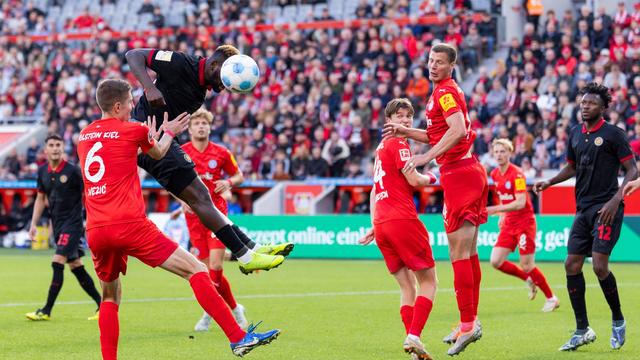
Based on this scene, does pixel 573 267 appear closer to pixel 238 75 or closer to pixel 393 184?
pixel 393 184

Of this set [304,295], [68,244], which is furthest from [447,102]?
[304,295]

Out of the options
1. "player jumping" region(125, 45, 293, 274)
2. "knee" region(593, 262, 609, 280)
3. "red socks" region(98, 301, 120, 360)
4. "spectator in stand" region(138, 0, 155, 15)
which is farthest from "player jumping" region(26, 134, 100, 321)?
"spectator in stand" region(138, 0, 155, 15)

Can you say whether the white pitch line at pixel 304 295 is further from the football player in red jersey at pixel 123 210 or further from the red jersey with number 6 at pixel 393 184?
the football player in red jersey at pixel 123 210

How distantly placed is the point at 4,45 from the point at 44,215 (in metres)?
10.4

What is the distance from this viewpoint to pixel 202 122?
13.1 meters

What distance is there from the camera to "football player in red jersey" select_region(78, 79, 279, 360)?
8.32 metres

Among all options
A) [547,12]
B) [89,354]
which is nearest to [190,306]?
[89,354]

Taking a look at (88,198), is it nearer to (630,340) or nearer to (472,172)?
(472,172)

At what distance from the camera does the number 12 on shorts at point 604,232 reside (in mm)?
10352

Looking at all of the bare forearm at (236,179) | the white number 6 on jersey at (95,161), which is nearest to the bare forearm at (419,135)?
the white number 6 on jersey at (95,161)

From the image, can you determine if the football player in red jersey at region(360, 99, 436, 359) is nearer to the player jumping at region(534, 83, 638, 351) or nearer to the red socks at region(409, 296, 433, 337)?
the red socks at region(409, 296, 433, 337)

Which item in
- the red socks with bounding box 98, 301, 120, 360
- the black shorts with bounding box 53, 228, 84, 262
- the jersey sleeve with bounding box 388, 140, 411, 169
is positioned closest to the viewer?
the red socks with bounding box 98, 301, 120, 360

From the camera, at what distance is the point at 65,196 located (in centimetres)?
1406

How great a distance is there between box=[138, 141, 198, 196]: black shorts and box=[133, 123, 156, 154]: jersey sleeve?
1.31 m
